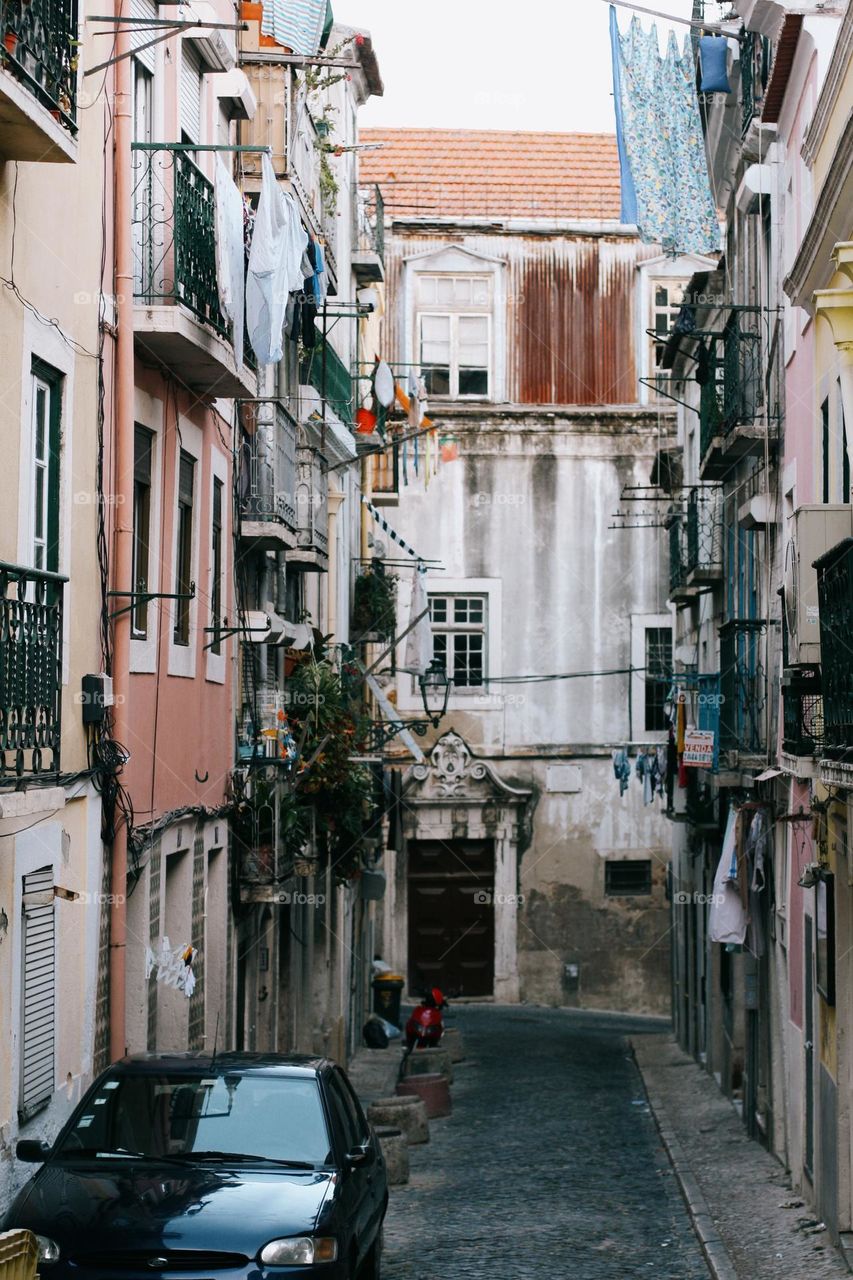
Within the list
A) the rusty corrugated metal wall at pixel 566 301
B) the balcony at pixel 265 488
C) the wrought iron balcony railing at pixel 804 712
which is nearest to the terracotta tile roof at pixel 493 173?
the rusty corrugated metal wall at pixel 566 301

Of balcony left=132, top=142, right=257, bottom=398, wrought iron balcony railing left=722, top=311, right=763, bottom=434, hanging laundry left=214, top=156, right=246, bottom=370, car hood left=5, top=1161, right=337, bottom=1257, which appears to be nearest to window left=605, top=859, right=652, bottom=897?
wrought iron balcony railing left=722, top=311, right=763, bottom=434

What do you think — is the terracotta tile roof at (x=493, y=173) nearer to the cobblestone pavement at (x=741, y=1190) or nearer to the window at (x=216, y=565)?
the cobblestone pavement at (x=741, y=1190)

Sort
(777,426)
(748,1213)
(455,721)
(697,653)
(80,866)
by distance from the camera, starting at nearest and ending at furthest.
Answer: (80,866) → (748,1213) → (777,426) → (697,653) → (455,721)

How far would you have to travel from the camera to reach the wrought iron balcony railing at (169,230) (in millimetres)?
13281

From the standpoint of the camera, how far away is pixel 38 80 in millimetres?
9102

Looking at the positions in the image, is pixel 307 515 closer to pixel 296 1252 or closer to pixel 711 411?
pixel 711 411

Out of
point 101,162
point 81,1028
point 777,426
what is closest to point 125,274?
point 101,162

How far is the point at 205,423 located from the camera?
1612cm

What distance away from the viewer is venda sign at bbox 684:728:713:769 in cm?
2022

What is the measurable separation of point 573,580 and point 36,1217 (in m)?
27.8

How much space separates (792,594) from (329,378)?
10006mm

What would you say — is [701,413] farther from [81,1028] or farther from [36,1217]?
[36,1217]

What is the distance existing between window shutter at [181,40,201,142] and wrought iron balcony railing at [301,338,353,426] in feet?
18.5

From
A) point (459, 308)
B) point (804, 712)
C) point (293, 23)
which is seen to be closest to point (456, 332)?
point (459, 308)
